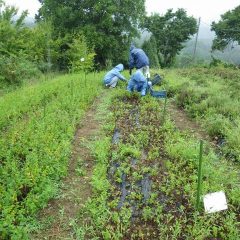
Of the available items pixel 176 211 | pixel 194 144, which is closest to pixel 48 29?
pixel 194 144

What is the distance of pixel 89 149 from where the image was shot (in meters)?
6.43

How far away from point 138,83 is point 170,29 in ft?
88.8

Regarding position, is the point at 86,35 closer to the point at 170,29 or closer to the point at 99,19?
the point at 99,19

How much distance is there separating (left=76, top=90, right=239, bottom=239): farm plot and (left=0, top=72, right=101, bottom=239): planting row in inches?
23.6

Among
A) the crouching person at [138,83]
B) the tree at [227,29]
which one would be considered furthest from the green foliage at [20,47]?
the tree at [227,29]

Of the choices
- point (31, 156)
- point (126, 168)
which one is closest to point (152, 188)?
point (126, 168)

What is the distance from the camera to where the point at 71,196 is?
483 cm

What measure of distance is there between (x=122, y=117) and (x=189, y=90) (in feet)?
9.81

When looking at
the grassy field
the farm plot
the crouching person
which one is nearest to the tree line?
the crouching person

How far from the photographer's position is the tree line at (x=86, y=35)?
14594 millimetres

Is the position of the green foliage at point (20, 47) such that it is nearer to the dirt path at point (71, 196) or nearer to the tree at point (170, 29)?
the dirt path at point (71, 196)

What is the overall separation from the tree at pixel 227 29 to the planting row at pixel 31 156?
88.4 ft

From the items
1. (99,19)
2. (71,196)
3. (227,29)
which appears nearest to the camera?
(71,196)

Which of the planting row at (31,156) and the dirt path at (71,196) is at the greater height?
the planting row at (31,156)
